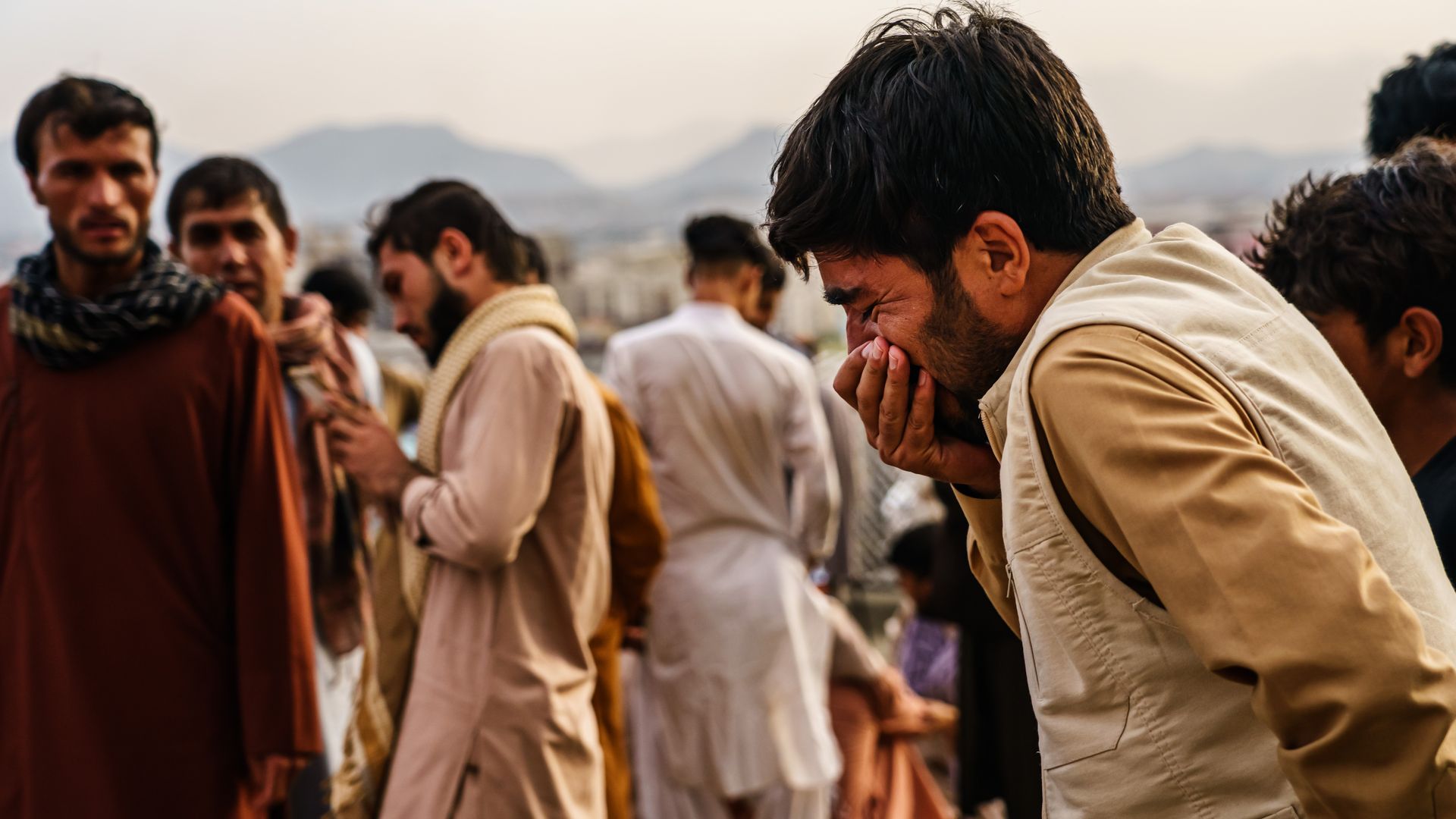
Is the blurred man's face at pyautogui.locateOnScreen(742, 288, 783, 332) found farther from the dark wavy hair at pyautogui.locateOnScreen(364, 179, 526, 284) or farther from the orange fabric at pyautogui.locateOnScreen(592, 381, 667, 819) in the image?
the dark wavy hair at pyautogui.locateOnScreen(364, 179, 526, 284)

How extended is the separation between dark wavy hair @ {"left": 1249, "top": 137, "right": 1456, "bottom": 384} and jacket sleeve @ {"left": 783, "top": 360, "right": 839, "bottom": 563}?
272 cm

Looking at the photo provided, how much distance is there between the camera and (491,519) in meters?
2.61

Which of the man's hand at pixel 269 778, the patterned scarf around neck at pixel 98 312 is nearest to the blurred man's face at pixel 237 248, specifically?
the patterned scarf around neck at pixel 98 312

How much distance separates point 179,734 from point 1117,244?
2.07 m

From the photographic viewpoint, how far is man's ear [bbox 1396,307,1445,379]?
187cm

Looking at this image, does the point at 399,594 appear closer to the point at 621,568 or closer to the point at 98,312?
the point at 621,568

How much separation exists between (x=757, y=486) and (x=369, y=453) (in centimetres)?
192

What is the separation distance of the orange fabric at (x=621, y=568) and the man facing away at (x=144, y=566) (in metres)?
0.67

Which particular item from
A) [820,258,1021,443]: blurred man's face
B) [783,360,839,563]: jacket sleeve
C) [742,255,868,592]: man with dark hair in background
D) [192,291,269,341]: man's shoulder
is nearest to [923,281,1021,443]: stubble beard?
[820,258,1021,443]: blurred man's face

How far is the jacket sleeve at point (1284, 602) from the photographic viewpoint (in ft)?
3.24

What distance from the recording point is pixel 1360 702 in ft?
3.21

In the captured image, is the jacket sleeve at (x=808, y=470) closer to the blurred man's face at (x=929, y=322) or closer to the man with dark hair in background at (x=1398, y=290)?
the man with dark hair in background at (x=1398, y=290)

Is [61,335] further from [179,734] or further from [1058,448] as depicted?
[1058,448]

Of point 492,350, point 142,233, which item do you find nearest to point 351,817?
point 492,350
